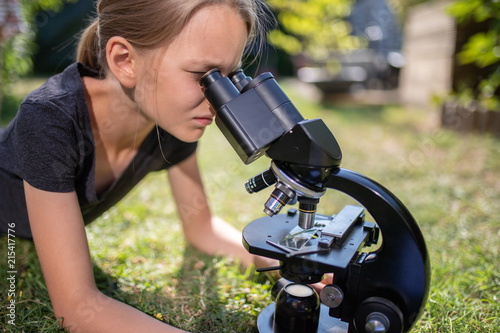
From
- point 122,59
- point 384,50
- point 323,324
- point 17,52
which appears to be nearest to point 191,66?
point 122,59

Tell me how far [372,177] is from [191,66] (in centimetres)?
228

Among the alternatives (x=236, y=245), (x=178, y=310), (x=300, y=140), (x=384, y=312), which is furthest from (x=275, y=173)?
(x=236, y=245)

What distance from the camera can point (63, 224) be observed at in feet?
4.22

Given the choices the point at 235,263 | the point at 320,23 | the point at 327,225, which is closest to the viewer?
the point at 327,225

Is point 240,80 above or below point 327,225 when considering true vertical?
above

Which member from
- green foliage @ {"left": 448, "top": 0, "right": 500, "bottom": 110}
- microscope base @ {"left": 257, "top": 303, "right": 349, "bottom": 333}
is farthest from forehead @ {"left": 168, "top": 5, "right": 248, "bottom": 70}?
green foliage @ {"left": 448, "top": 0, "right": 500, "bottom": 110}

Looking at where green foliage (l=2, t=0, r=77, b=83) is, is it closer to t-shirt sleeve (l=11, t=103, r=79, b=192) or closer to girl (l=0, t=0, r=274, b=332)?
girl (l=0, t=0, r=274, b=332)

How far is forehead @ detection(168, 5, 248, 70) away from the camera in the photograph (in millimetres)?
1250

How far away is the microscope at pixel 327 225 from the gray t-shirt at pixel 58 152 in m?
0.55

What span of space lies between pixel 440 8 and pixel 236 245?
473cm

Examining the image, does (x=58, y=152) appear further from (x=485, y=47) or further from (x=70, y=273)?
(x=485, y=47)

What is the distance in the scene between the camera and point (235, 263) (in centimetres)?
190

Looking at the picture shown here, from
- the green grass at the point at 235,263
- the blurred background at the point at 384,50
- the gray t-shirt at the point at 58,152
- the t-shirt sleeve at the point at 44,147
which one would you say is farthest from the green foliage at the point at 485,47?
the t-shirt sleeve at the point at 44,147

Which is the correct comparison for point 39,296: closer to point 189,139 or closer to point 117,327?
point 117,327
